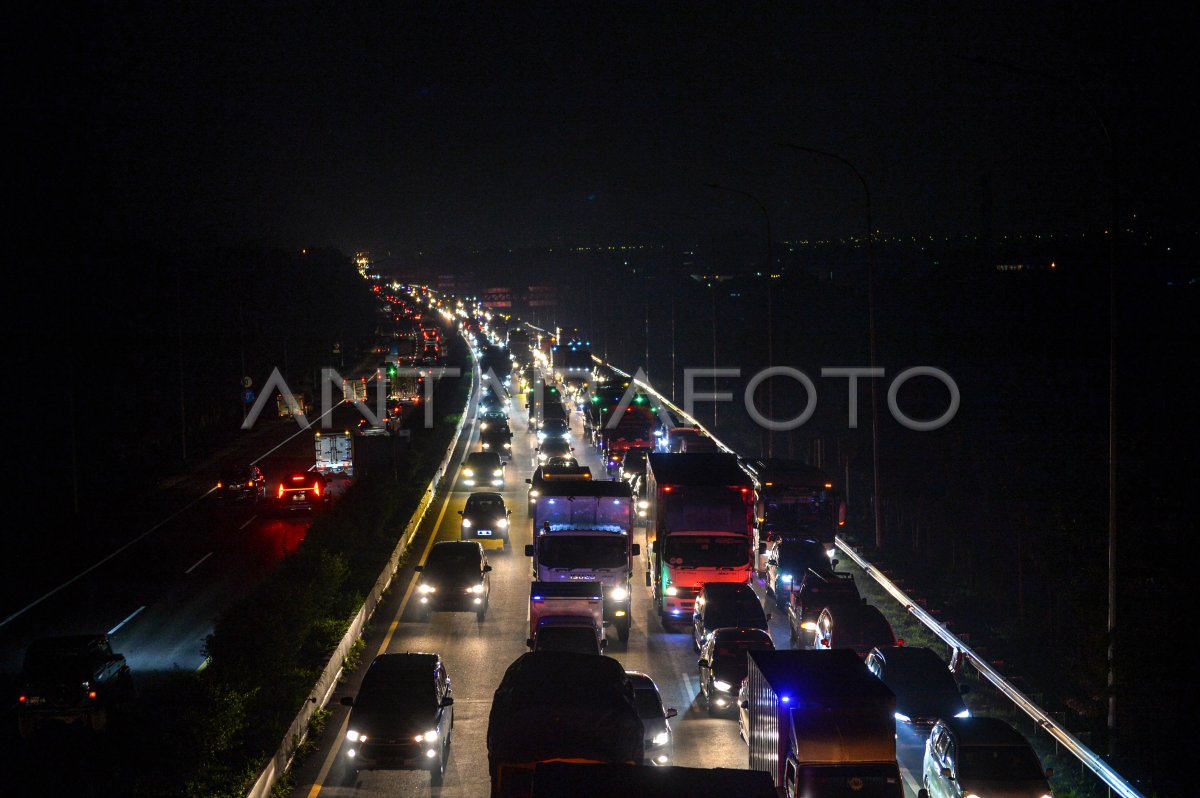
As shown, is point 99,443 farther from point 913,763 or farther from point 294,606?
point 913,763

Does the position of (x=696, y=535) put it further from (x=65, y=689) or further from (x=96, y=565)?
(x=96, y=565)

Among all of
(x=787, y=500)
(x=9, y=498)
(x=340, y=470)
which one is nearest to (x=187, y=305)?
(x=9, y=498)

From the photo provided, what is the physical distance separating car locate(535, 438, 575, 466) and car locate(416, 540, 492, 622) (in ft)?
77.6

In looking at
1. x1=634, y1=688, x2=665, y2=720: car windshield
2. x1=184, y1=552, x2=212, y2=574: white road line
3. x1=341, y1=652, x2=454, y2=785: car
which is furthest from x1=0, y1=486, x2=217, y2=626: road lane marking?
x1=634, y1=688, x2=665, y2=720: car windshield

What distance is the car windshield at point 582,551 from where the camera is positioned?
24.7 metres

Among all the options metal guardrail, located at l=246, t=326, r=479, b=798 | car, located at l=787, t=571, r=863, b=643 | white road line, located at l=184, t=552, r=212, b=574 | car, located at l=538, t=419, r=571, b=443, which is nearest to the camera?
metal guardrail, located at l=246, t=326, r=479, b=798

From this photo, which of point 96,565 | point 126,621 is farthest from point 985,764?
point 96,565

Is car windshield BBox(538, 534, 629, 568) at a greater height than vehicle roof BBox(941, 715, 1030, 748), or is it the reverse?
Result: car windshield BBox(538, 534, 629, 568)

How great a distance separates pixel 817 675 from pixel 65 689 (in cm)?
1211

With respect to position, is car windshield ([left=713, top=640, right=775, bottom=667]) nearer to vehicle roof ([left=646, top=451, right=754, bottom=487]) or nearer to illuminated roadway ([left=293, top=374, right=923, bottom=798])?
illuminated roadway ([left=293, top=374, right=923, bottom=798])

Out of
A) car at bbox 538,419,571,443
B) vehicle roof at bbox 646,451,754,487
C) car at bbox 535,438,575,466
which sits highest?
vehicle roof at bbox 646,451,754,487

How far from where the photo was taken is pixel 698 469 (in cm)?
2703

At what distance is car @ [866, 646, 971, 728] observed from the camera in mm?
16812

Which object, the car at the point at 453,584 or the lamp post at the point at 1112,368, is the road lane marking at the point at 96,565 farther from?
the lamp post at the point at 1112,368
